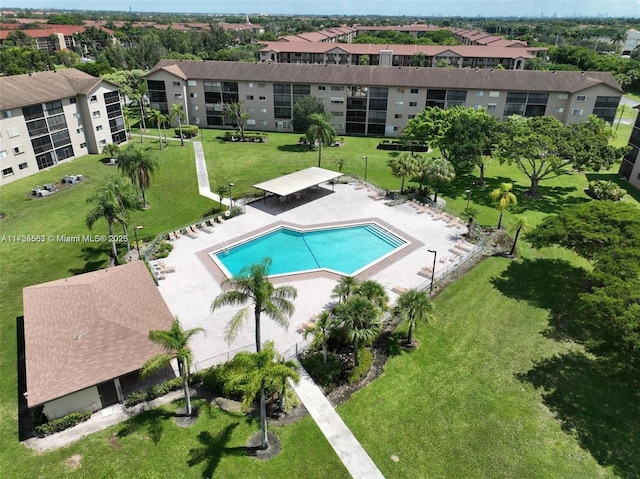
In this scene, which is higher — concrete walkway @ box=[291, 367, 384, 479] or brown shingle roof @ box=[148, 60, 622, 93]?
brown shingle roof @ box=[148, 60, 622, 93]

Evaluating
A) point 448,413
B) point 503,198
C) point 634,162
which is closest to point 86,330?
point 448,413

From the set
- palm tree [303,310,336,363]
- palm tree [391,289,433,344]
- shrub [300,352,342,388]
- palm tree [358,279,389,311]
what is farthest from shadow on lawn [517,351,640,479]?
palm tree [303,310,336,363]

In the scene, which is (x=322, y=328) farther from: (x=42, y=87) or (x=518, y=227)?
(x=42, y=87)

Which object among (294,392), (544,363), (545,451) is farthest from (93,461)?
(544,363)

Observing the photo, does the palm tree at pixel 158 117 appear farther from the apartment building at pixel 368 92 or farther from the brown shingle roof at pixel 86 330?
the brown shingle roof at pixel 86 330

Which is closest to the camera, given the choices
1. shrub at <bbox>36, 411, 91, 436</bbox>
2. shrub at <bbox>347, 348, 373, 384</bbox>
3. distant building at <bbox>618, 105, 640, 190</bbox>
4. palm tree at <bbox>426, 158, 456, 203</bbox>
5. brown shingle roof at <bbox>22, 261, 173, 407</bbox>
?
shrub at <bbox>36, 411, 91, 436</bbox>

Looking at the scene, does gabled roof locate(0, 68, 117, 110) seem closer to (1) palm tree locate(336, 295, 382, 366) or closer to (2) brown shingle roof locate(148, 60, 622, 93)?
(2) brown shingle roof locate(148, 60, 622, 93)

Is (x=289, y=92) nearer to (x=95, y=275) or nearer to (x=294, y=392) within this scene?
(x=95, y=275)
